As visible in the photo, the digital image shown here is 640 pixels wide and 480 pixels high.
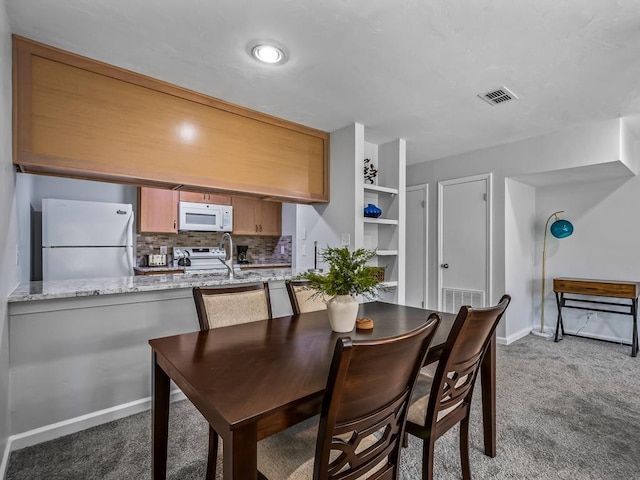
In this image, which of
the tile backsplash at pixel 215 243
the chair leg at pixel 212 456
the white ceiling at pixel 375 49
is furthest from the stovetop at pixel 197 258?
the chair leg at pixel 212 456

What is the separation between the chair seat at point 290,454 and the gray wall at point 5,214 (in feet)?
4.84

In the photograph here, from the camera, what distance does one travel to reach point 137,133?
93.4 inches

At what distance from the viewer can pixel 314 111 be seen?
294cm

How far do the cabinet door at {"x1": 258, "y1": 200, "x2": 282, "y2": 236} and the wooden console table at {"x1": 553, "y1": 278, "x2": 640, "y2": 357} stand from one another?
3941mm

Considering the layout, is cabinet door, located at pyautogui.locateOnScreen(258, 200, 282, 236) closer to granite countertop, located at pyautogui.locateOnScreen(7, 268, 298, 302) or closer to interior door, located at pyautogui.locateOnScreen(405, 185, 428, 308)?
interior door, located at pyautogui.locateOnScreen(405, 185, 428, 308)

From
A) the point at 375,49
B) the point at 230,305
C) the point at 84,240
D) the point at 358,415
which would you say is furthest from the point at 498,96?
the point at 84,240

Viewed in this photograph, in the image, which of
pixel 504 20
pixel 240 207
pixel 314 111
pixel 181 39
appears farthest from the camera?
pixel 240 207

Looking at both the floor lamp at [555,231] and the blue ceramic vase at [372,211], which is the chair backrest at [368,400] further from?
the floor lamp at [555,231]

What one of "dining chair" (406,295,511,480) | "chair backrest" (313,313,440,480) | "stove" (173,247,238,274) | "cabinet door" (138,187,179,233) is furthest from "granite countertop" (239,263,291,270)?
"chair backrest" (313,313,440,480)

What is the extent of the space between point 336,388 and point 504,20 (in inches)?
79.9

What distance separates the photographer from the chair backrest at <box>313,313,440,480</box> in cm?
86

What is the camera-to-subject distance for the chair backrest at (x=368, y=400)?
860 millimetres

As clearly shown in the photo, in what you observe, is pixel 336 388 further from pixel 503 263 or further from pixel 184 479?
pixel 503 263

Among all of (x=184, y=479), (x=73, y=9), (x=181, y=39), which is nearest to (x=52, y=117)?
(x=73, y=9)
